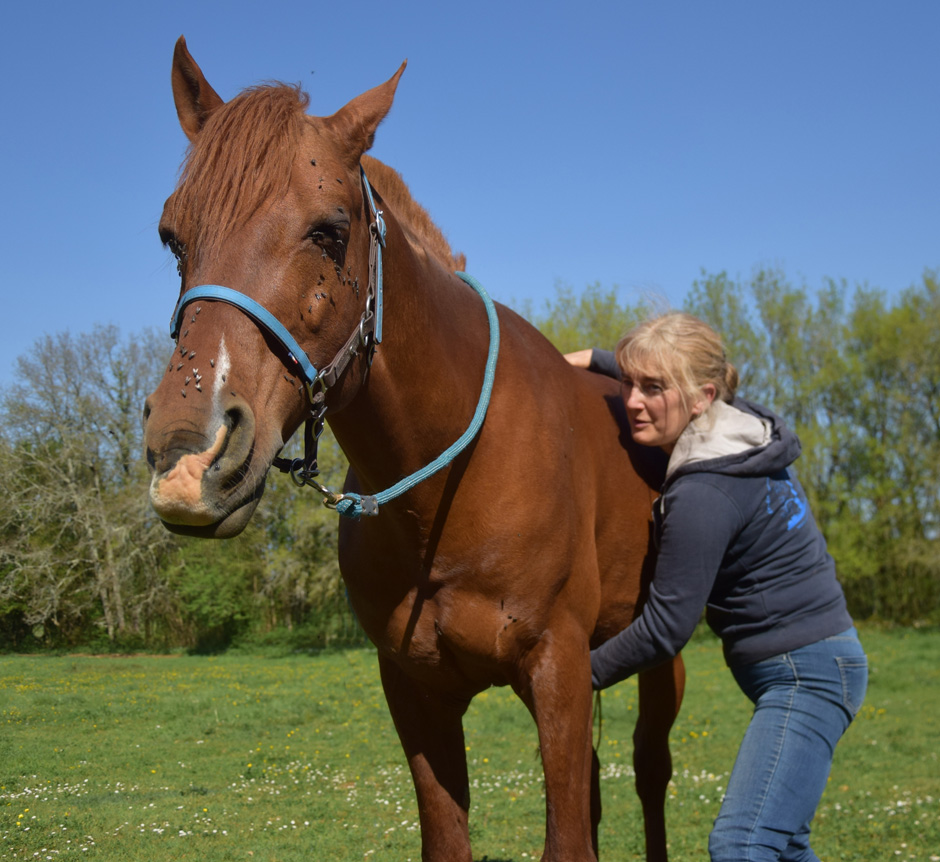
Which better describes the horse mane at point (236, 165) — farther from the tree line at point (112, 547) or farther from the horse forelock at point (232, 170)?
the tree line at point (112, 547)

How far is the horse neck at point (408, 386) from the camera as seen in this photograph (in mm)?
2465

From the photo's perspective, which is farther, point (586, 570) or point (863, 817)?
point (863, 817)

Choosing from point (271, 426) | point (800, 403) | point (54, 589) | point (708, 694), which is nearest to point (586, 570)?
point (271, 426)

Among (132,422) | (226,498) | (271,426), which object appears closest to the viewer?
(226,498)

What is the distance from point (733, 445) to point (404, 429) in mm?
1148

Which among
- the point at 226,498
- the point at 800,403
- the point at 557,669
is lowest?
the point at 557,669

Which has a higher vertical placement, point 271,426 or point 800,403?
point 800,403

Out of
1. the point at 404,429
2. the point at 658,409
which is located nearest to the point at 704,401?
the point at 658,409

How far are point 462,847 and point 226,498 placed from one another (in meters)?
1.87

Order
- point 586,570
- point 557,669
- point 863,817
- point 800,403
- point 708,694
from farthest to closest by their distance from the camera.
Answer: point 800,403, point 708,694, point 863,817, point 586,570, point 557,669

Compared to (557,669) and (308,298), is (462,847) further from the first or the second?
(308,298)

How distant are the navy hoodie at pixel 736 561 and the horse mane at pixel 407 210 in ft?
3.90

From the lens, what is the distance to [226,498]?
1748 mm

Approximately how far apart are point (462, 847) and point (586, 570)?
112 centimetres
